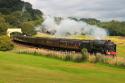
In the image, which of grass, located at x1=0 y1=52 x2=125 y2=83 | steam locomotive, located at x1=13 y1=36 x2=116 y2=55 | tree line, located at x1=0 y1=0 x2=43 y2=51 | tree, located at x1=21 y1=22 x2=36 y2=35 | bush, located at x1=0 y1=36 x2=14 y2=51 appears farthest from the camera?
tree line, located at x1=0 y1=0 x2=43 y2=51

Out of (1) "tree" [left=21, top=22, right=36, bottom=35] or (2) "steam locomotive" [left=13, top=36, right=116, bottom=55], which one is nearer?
(2) "steam locomotive" [left=13, top=36, right=116, bottom=55]

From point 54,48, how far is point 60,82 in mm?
37918

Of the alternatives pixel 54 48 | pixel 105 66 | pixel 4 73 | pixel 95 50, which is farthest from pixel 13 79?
pixel 54 48

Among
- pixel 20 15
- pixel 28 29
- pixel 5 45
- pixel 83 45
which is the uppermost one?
pixel 20 15

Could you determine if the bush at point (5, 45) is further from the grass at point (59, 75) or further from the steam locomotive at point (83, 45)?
the grass at point (59, 75)

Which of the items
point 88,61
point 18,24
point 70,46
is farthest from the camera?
point 18,24

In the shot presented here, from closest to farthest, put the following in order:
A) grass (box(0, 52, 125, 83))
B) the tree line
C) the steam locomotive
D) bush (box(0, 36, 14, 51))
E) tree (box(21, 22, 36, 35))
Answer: grass (box(0, 52, 125, 83)) < the steam locomotive < bush (box(0, 36, 14, 51)) < tree (box(21, 22, 36, 35)) < the tree line

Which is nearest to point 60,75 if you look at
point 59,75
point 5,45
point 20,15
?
point 59,75

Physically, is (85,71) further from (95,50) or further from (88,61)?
(95,50)

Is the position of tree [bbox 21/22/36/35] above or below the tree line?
below

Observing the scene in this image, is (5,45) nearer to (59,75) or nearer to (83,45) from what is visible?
(83,45)

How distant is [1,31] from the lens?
84.6 metres

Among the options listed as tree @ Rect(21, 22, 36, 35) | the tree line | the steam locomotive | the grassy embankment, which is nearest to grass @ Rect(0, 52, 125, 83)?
the grassy embankment

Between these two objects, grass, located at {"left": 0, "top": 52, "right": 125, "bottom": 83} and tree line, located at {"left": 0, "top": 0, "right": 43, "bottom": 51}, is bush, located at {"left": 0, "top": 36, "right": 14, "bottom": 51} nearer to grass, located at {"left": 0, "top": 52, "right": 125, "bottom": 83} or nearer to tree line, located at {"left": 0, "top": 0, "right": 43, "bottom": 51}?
grass, located at {"left": 0, "top": 52, "right": 125, "bottom": 83}
